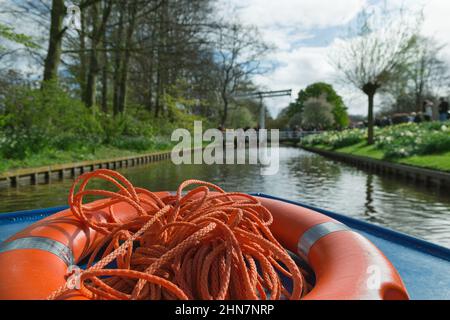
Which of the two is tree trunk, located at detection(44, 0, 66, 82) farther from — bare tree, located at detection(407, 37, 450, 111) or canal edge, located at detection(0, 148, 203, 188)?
bare tree, located at detection(407, 37, 450, 111)

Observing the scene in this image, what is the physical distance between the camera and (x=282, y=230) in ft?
8.40

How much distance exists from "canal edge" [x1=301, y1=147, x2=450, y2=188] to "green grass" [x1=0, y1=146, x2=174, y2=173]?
906cm

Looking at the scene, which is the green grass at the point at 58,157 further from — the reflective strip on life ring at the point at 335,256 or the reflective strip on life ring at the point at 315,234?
the reflective strip on life ring at the point at 315,234

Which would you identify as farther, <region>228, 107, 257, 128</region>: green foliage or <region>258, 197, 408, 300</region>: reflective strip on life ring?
<region>228, 107, 257, 128</region>: green foliage

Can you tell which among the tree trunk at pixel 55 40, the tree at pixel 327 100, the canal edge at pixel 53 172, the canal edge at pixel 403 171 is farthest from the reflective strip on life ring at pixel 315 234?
the tree at pixel 327 100

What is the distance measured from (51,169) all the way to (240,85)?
29435 millimetres

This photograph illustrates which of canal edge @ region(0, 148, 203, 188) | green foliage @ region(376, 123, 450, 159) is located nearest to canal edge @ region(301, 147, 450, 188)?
green foliage @ region(376, 123, 450, 159)

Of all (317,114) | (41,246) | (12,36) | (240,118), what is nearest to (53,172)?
(12,36)

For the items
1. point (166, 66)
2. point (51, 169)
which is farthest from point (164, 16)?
point (51, 169)

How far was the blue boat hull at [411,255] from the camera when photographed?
215cm

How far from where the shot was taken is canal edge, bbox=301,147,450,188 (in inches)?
342

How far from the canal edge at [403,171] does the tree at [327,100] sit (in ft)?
154

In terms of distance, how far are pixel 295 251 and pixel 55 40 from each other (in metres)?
13.1

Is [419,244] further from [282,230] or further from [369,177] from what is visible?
[369,177]
